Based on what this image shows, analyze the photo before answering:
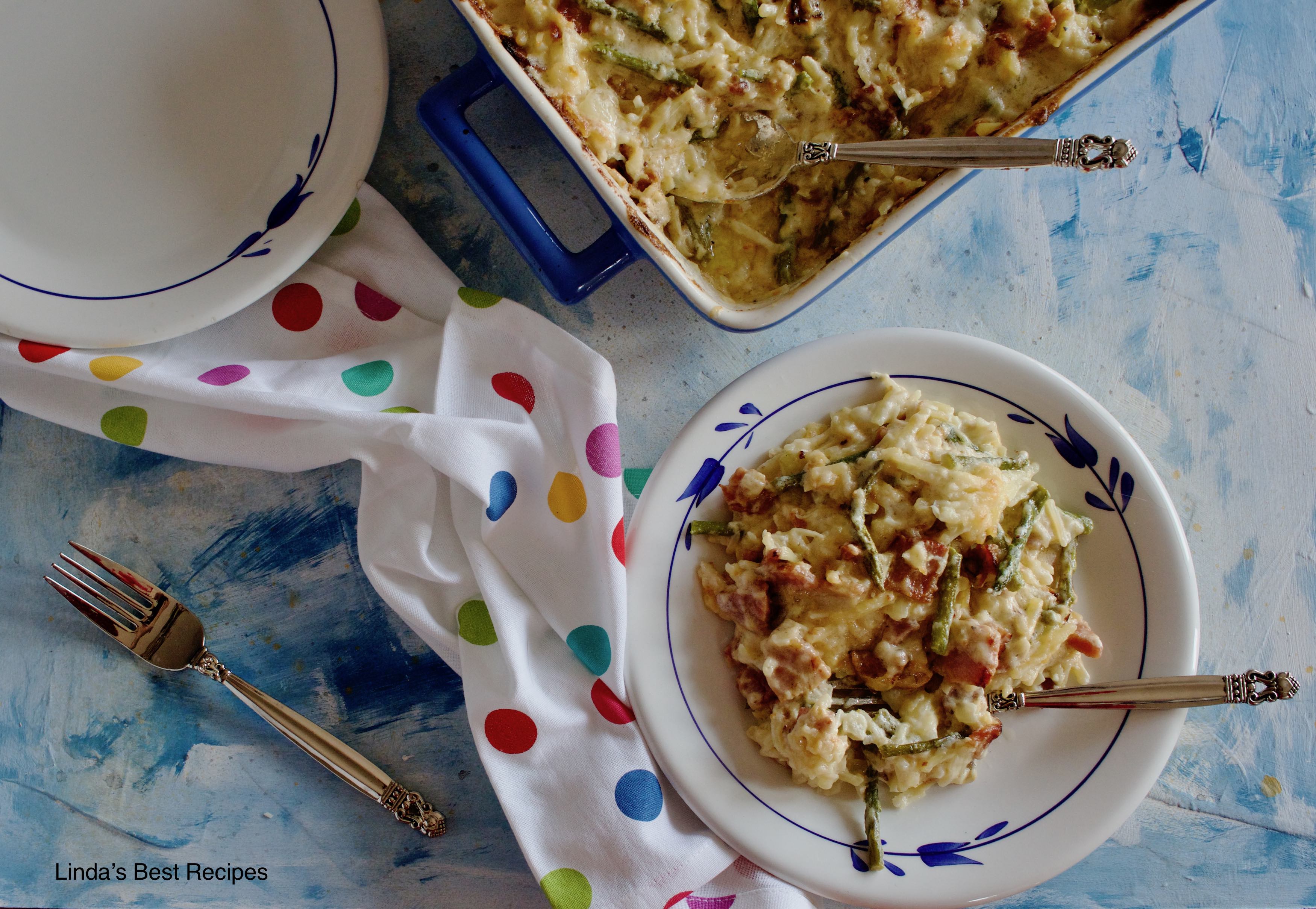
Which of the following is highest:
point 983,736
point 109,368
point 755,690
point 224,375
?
point 109,368

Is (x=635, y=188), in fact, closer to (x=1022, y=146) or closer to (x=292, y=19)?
(x=1022, y=146)

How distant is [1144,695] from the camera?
5.86ft

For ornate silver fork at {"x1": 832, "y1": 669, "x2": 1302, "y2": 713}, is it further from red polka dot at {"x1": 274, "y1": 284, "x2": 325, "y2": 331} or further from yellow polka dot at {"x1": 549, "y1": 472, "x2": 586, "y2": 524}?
red polka dot at {"x1": 274, "y1": 284, "x2": 325, "y2": 331}

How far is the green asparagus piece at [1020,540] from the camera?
178 cm

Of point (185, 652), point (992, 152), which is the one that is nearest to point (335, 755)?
point (185, 652)

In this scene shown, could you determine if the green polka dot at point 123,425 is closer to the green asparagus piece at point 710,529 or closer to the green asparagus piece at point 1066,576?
the green asparagus piece at point 710,529

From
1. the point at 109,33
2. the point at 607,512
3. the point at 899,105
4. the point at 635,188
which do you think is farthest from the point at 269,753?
the point at 899,105

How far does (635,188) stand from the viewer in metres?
1.76

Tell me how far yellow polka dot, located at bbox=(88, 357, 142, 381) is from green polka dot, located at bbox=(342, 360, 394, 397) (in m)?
0.47

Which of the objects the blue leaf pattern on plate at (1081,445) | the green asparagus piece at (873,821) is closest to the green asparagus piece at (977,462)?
the blue leaf pattern on plate at (1081,445)

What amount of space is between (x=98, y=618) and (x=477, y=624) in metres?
0.90

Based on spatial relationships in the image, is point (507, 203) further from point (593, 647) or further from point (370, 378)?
point (593, 647)

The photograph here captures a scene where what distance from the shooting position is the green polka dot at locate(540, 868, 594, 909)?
72.7 inches

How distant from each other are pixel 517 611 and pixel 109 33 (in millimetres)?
1622
